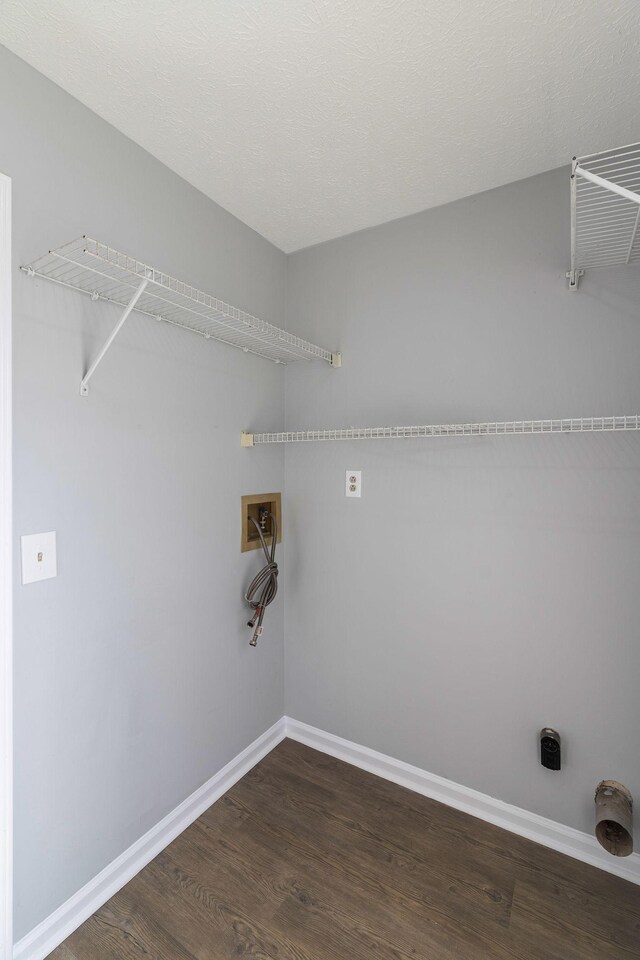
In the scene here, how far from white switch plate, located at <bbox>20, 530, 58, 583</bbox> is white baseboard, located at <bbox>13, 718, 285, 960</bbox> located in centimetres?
101

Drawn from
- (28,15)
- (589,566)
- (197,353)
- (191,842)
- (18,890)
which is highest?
(28,15)

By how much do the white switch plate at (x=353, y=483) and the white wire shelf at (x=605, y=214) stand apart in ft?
3.70

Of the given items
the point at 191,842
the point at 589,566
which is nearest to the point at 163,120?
the point at 589,566

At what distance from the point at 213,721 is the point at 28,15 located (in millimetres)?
2315

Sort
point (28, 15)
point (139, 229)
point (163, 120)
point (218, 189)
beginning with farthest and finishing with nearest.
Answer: point (218, 189) < point (139, 229) < point (163, 120) < point (28, 15)

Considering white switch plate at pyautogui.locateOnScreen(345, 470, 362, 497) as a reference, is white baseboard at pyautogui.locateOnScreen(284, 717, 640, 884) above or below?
below

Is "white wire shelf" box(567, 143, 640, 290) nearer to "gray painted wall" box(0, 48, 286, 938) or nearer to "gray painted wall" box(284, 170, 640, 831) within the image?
"gray painted wall" box(284, 170, 640, 831)

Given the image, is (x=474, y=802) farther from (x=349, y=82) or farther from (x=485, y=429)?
(x=349, y=82)

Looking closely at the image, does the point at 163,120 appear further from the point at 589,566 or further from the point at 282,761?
the point at 282,761

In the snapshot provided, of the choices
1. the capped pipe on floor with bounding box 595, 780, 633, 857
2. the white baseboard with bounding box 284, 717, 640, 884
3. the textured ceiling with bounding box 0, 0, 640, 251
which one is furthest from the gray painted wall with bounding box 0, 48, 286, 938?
the capped pipe on floor with bounding box 595, 780, 633, 857

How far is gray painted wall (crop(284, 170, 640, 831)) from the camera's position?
5.04 ft

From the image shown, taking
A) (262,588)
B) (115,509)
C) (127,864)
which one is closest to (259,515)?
(262,588)

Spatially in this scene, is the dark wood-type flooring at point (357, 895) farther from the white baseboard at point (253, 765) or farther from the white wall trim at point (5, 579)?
the white wall trim at point (5, 579)

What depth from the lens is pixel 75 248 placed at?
113cm
